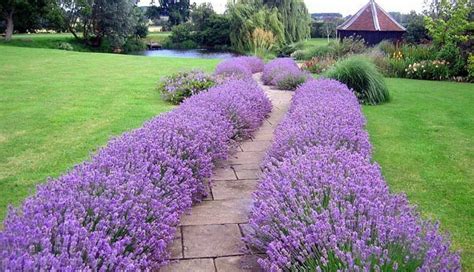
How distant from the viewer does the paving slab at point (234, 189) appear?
147 inches

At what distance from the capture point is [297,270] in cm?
206

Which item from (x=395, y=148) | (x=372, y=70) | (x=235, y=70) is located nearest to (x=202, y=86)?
(x=235, y=70)

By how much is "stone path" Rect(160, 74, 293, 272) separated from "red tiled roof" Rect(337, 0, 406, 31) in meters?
21.2

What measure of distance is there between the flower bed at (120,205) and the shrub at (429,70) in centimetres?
987

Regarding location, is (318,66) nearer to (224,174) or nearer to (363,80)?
(363,80)

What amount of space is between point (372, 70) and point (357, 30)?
1623 centimetres

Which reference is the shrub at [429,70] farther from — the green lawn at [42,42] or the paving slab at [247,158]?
the green lawn at [42,42]

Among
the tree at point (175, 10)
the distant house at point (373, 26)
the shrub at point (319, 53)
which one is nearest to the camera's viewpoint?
the shrub at point (319, 53)

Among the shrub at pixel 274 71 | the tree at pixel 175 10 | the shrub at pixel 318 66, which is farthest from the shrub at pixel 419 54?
the tree at pixel 175 10

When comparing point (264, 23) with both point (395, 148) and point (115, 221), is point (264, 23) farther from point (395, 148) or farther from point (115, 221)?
point (115, 221)

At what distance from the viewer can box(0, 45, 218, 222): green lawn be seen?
446 cm

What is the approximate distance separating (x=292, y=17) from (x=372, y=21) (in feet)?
19.0

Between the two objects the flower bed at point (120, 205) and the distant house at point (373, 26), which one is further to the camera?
the distant house at point (373, 26)

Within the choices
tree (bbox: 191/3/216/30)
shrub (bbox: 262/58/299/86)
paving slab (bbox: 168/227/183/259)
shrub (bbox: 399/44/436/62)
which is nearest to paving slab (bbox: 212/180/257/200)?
paving slab (bbox: 168/227/183/259)
